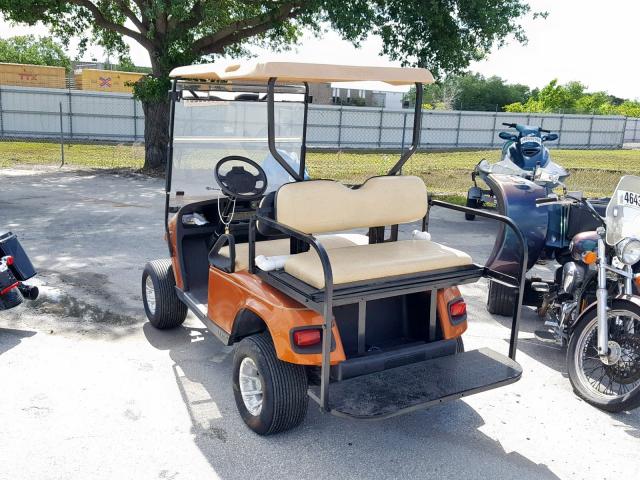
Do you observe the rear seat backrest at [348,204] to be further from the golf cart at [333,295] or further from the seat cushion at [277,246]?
the seat cushion at [277,246]

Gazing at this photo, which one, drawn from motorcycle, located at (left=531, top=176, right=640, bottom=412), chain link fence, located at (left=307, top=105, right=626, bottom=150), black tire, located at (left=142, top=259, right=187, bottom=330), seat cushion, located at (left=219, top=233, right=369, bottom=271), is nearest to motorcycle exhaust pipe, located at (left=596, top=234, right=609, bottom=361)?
motorcycle, located at (left=531, top=176, right=640, bottom=412)

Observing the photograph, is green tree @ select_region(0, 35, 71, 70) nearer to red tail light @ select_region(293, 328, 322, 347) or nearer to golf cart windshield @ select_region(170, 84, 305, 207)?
golf cart windshield @ select_region(170, 84, 305, 207)

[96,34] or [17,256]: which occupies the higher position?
[96,34]

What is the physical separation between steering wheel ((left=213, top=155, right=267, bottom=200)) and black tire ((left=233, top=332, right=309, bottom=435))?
1.28 m

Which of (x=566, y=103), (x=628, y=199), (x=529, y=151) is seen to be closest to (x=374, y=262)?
(x=628, y=199)

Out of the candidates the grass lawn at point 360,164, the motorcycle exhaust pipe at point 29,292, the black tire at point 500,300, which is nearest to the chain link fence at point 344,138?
the grass lawn at point 360,164

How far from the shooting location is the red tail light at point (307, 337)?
3.01 meters

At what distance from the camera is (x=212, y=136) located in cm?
472

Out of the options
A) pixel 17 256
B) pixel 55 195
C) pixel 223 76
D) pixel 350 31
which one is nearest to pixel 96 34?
pixel 55 195

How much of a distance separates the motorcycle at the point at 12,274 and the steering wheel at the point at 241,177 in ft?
5.42

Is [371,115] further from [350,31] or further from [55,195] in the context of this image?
[55,195]

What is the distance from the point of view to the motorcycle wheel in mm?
3504

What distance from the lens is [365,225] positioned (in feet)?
12.0

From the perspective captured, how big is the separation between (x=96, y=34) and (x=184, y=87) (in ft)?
38.7
